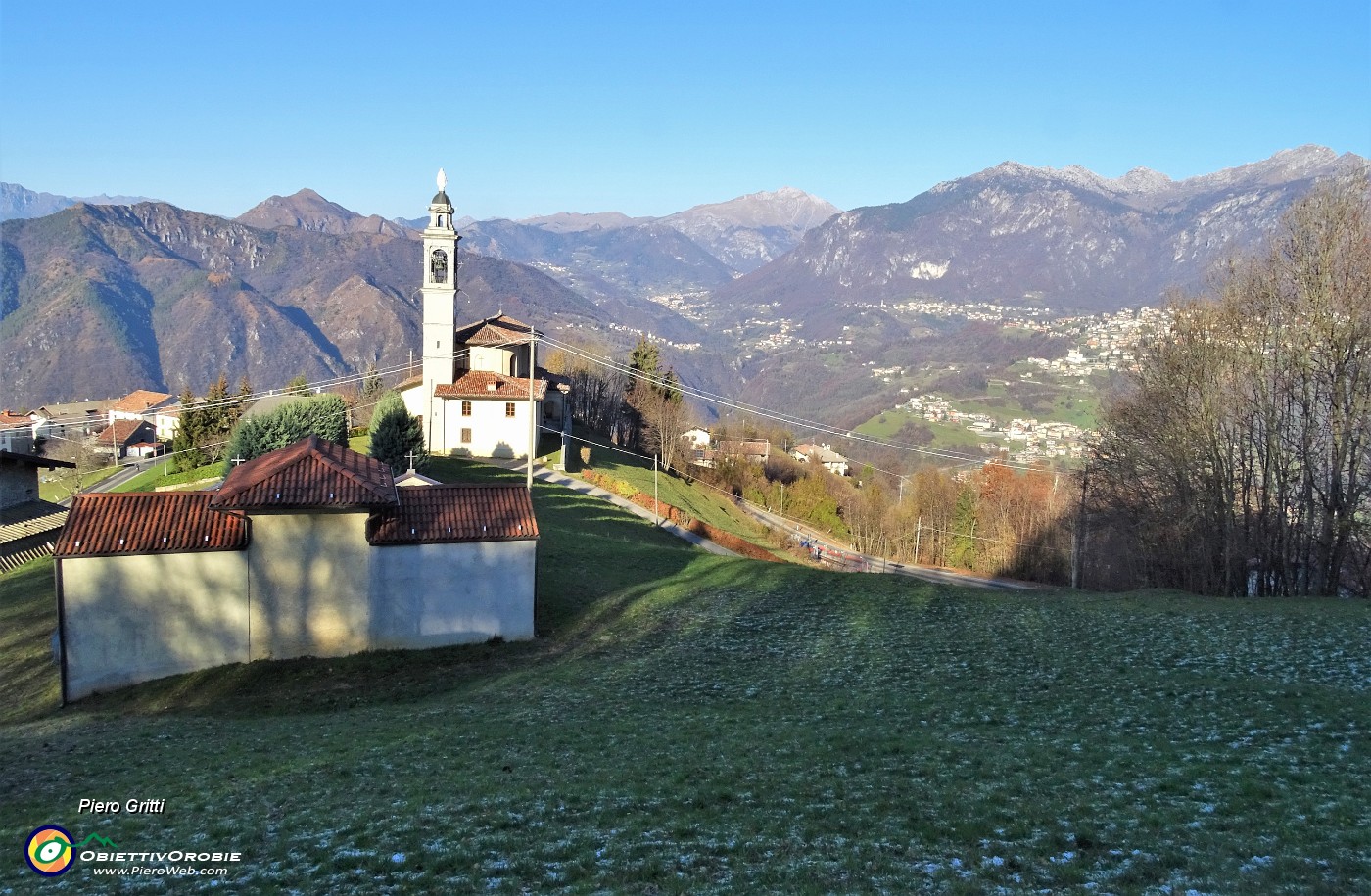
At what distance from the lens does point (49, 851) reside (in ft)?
32.2

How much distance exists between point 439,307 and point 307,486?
37.0m

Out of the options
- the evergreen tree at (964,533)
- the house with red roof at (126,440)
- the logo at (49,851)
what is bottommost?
the evergreen tree at (964,533)

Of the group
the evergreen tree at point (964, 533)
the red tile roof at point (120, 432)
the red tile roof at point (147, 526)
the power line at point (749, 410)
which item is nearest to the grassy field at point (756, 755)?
the red tile roof at point (147, 526)

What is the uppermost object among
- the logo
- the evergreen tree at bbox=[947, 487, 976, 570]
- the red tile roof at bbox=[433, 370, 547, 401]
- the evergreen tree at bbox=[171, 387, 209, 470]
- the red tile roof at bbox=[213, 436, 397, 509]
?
the red tile roof at bbox=[433, 370, 547, 401]

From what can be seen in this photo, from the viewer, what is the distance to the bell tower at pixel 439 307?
184ft

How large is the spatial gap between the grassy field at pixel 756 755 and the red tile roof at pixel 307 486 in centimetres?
370

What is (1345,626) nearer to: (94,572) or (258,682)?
(258,682)

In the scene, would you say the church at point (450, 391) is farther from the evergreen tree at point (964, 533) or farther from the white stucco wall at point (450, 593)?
the evergreen tree at point (964, 533)

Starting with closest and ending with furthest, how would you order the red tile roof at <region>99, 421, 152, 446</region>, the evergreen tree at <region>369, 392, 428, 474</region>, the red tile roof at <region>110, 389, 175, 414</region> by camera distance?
the evergreen tree at <region>369, 392, 428, 474</region>, the red tile roof at <region>99, 421, 152, 446</region>, the red tile roof at <region>110, 389, 175, 414</region>

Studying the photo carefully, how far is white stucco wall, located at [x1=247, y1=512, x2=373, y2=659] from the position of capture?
20953 mm

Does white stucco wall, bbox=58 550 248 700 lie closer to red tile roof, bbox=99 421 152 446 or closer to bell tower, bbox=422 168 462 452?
bell tower, bbox=422 168 462 452

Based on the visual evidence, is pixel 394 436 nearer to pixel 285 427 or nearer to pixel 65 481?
pixel 285 427

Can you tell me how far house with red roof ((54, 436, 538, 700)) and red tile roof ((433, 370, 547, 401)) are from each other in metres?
32.9

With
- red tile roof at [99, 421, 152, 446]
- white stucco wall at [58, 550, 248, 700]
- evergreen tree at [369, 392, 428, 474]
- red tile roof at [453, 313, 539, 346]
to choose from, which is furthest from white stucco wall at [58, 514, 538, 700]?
red tile roof at [99, 421, 152, 446]
